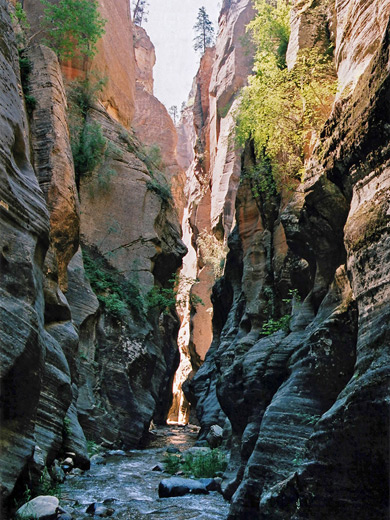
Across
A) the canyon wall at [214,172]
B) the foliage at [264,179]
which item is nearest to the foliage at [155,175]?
the canyon wall at [214,172]

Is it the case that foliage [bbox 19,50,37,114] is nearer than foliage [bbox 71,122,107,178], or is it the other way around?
foliage [bbox 19,50,37,114]

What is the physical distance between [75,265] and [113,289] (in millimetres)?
4284

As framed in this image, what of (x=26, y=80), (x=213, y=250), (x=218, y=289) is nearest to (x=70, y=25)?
(x=26, y=80)

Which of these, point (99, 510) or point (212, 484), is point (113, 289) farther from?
point (99, 510)

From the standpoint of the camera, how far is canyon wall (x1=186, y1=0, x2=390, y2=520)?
4836 mm

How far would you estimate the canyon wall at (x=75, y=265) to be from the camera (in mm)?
6570

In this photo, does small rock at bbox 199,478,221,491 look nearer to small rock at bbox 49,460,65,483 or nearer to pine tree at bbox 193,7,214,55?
small rock at bbox 49,460,65,483

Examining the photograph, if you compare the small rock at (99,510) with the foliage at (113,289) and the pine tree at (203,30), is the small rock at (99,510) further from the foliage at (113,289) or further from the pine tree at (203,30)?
the pine tree at (203,30)

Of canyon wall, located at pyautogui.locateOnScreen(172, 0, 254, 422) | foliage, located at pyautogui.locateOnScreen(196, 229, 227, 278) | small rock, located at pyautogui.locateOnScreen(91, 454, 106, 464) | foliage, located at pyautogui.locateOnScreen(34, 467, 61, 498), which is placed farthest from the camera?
canyon wall, located at pyautogui.locateOnScreen(172, 0, 254, 422)

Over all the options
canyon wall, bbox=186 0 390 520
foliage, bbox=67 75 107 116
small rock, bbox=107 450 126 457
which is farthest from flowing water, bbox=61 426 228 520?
foliage, bbox=67 75 107 116

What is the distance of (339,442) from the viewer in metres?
4.95

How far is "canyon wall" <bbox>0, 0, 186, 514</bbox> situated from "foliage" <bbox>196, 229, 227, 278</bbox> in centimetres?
576

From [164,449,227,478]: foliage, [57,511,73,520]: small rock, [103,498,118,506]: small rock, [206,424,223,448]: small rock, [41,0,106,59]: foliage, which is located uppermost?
[41,0,106,59]: foliage

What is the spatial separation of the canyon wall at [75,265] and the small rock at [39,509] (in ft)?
0.92
